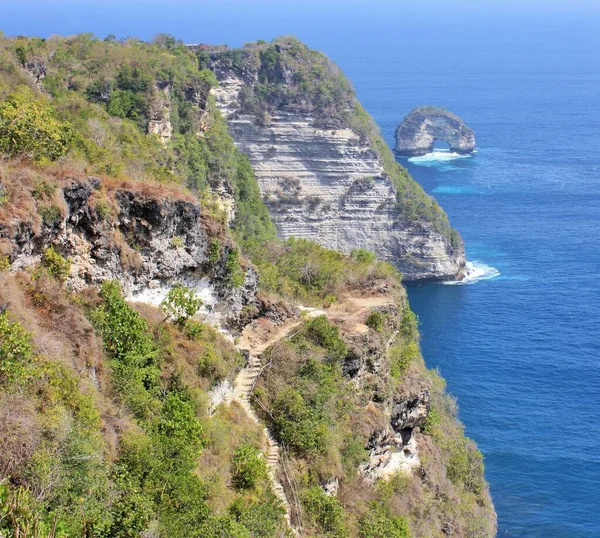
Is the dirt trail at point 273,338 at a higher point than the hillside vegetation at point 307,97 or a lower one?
lower

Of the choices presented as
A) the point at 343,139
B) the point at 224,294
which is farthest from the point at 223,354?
the point at 343,139

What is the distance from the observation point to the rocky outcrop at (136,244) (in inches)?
949

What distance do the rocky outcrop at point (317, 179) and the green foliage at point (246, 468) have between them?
6759cm

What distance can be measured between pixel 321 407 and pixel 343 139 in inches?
2610

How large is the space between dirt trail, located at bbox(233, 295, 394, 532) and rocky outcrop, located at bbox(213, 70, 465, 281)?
56.1 meters

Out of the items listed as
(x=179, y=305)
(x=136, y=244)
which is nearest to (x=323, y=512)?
(x=179, y=305)

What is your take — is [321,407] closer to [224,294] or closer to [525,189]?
[224,294]

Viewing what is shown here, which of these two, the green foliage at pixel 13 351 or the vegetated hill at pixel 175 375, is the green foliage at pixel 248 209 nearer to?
the vegetated hill at pixel 175 375

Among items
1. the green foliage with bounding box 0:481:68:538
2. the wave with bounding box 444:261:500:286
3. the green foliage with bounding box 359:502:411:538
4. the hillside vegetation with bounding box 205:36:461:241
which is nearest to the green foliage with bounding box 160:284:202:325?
the green foliage with bounding box 359:502:411:538

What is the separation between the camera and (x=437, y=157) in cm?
13338

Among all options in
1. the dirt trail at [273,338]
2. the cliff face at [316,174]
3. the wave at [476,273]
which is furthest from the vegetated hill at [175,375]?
the cliff face at [316,174]

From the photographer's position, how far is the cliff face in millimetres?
92188

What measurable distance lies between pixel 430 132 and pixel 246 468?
114 meters

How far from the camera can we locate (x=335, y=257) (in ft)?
144
